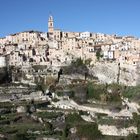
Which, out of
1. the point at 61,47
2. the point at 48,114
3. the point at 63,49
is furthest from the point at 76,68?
the point at 48,114

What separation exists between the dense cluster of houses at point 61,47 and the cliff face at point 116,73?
1632 mm

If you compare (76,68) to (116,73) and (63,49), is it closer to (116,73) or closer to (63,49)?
(116,73)

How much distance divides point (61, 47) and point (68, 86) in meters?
17.8

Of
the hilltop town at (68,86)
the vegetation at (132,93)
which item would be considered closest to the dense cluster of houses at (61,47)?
the hilltop town at (68,86)

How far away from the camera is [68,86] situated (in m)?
57.5

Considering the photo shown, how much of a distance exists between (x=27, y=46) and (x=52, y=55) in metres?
5.86

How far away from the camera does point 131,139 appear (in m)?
34.9

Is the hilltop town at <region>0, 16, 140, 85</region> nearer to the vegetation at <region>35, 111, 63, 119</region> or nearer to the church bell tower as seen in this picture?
the church bell tower

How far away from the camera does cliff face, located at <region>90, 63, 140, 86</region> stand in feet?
201

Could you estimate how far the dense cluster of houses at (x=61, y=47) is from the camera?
67.3 m

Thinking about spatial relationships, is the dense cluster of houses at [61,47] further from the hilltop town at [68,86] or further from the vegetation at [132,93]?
the vegetation at [132,93]

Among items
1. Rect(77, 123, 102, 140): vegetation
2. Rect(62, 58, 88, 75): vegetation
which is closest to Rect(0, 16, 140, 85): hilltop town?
Rect(62, 58, 88, 75): vegetation

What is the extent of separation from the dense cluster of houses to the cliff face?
163 cm

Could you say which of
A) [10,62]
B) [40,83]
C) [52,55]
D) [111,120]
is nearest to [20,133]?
[111,120]
